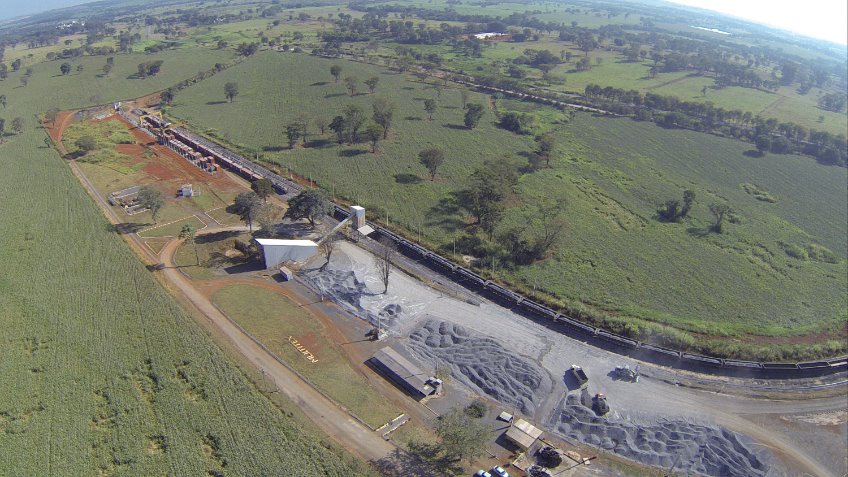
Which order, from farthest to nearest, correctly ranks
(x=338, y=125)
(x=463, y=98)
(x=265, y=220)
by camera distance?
(x=463, y=98) < (x=338, y=125) < (x=265, y=220)

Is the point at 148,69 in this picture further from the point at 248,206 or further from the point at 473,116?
the point at 248,206

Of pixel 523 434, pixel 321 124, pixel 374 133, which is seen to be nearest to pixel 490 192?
pixel 374 133

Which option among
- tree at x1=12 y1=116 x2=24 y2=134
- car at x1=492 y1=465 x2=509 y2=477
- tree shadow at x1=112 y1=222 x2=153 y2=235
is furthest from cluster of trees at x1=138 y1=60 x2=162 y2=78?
car at x1=492 y1=465 x2=509 y2=477

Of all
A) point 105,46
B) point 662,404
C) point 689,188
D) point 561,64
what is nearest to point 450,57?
point 561,64

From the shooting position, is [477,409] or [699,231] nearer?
[477,409]

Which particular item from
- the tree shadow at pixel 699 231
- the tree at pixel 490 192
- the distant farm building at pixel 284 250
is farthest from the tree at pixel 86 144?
the tree shadow at pixel 699 231

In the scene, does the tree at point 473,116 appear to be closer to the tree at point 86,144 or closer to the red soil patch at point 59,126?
the tree at point 86,144
